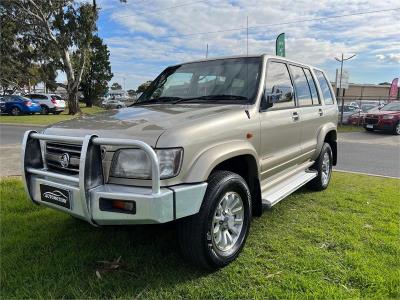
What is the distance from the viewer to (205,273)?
10.7 feet

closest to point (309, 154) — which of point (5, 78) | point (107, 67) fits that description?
point (5, 78)

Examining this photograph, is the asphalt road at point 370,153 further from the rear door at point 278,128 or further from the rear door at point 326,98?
the rear door at point 278,128

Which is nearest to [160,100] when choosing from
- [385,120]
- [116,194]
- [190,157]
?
[190,157]

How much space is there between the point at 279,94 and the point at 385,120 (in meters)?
15.3

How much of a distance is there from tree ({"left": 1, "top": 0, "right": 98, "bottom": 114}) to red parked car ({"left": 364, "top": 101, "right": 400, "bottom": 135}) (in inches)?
766

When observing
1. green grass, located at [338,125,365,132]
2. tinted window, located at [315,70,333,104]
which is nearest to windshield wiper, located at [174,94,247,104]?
tinted window, located at [315,70,333,104]

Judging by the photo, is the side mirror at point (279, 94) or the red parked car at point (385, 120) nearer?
the side mirror at point (279, 94)

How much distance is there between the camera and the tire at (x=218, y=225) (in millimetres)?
3064

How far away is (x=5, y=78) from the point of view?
114 feet

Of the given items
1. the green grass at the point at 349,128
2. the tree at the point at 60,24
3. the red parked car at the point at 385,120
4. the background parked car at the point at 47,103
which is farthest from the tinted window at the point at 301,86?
the background parked car at the point at 47,103

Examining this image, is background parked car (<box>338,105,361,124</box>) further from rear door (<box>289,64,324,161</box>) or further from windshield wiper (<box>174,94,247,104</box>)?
windshield wiper (<box>174,94,247,104</box>)

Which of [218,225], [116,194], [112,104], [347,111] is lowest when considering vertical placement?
[112,104]

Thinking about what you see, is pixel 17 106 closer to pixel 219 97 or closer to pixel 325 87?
pixel 325 87

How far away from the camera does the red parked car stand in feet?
56.4
